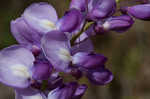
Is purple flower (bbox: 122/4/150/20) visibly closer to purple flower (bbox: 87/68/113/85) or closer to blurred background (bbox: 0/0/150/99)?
purple flower (bbox: 87/68/113/85)

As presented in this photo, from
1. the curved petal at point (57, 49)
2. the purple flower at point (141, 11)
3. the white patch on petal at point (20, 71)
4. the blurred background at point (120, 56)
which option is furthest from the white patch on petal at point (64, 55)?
the blurred background at point (120, 56)

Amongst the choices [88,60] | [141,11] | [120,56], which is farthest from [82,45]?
[120,56]

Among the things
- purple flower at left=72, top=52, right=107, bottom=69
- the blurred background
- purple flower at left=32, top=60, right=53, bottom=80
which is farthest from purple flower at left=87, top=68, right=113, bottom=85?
the blurred background

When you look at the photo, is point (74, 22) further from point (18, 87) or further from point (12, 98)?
point (12, 98)

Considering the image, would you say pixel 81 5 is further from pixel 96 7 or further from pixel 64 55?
pixel 64 55

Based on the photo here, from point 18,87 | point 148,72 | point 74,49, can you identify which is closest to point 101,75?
point 74,49

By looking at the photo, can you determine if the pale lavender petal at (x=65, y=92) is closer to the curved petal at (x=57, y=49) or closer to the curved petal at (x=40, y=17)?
the curved petal at (x=57, y=49)
